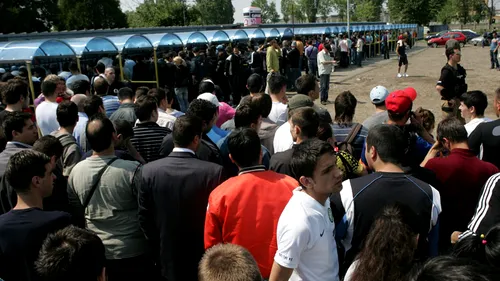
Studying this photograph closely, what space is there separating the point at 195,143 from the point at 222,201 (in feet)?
2.56

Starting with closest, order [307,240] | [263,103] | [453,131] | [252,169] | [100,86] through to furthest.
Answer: [307,240] < [252,169] < [453,131] < [263,103] < [100,86]

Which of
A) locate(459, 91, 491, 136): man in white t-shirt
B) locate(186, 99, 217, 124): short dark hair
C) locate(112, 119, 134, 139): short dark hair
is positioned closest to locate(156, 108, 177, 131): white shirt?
locate(186, 99, 217, 124): short dark hair

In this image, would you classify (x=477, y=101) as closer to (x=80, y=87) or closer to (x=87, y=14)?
(x=80, y=87)

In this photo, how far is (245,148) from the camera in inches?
117

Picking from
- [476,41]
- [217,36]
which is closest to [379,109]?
[217,36]

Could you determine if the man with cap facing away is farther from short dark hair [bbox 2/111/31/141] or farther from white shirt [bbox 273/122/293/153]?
short dark hair [bbox 2/111/31/141]

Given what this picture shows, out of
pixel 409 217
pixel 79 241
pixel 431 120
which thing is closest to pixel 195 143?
pixel 79 241

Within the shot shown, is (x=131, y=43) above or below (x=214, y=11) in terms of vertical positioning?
below

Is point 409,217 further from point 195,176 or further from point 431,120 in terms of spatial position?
point 431,120

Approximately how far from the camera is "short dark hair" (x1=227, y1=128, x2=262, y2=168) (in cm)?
298

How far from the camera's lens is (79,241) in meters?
2.03

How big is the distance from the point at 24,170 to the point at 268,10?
154m

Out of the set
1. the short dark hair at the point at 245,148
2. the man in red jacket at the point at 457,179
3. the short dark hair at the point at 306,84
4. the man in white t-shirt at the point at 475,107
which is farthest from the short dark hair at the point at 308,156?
the short dark hair at the point at 306,84

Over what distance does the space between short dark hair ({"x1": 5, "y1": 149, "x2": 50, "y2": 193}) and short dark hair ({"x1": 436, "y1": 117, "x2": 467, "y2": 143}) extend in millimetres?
3245
